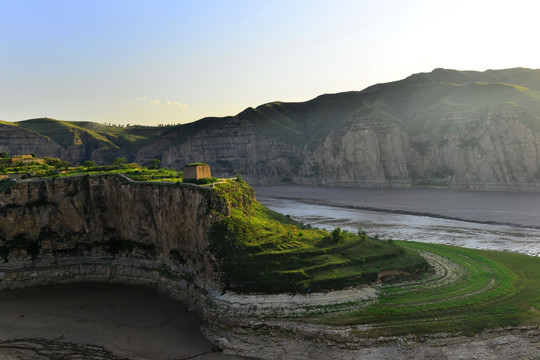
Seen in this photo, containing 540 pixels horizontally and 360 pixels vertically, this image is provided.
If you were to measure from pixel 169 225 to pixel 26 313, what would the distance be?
1689 cm

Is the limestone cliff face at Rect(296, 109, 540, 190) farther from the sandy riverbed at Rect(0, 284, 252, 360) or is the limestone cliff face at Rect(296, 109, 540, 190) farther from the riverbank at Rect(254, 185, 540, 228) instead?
the sandy riverbed at Rect(0, 284, 252, 360)

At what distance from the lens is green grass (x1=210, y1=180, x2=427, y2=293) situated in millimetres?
34938

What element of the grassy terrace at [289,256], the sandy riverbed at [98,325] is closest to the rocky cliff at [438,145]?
the grassy terrace at [289,256]

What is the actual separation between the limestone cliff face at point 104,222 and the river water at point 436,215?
126 feet

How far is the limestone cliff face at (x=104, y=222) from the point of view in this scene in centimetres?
4266

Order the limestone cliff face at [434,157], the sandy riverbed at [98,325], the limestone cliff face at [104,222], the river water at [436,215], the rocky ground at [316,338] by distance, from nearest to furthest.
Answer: the rocky ground at [316,338]
the sandy riverbed at [98,325]
the limestone cliff face at [104,222]
the river water at [436,215]
the limestone cliff face at [434,157]

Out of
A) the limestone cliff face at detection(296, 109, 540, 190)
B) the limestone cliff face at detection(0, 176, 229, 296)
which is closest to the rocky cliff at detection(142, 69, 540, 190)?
the limestone cliff face at detection(296, 109, 540, 190)

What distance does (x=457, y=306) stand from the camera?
31.1m

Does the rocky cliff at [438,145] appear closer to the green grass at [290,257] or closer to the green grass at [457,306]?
the green grass at [457,306]

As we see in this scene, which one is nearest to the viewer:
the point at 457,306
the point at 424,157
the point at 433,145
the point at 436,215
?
the point at 457,306

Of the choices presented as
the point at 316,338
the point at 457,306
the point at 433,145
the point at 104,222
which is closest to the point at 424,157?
the point at 433,145

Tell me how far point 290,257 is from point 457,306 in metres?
→ 16.1

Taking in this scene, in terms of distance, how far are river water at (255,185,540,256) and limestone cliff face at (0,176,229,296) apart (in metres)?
38.5

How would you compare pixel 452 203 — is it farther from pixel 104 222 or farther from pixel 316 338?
pixel 104 222
